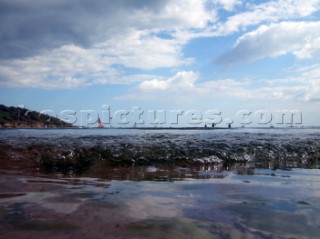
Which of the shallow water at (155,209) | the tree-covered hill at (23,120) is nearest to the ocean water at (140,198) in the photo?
the shallow water at (155,209)

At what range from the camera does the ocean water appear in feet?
7.79

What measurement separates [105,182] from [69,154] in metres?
2.20

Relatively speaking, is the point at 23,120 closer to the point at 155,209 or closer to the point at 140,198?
the point at 140,198

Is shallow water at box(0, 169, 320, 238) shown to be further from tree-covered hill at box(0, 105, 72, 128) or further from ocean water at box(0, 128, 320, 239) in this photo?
tree-covered hill at box(0, 105, 72, 128)

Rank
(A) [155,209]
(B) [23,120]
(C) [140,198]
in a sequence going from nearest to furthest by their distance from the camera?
1. (A) [155,209]
2. (C) [140,198]
3. (B) [23,120]

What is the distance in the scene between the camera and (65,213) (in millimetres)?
2727

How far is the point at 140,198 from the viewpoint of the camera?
11.0 ft

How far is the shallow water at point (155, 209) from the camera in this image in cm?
233

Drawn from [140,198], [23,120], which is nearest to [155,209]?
[140,198]

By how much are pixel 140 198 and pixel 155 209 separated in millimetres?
462

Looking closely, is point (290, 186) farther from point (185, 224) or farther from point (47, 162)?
point (47, 162)

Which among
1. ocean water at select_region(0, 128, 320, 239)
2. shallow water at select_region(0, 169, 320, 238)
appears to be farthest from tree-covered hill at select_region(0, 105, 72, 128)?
shallow water at select_region(0, 169, 320, 238)

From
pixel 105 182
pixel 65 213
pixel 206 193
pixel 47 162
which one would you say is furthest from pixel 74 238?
pixel 47 162

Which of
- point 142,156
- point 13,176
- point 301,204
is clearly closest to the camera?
point 301,204
